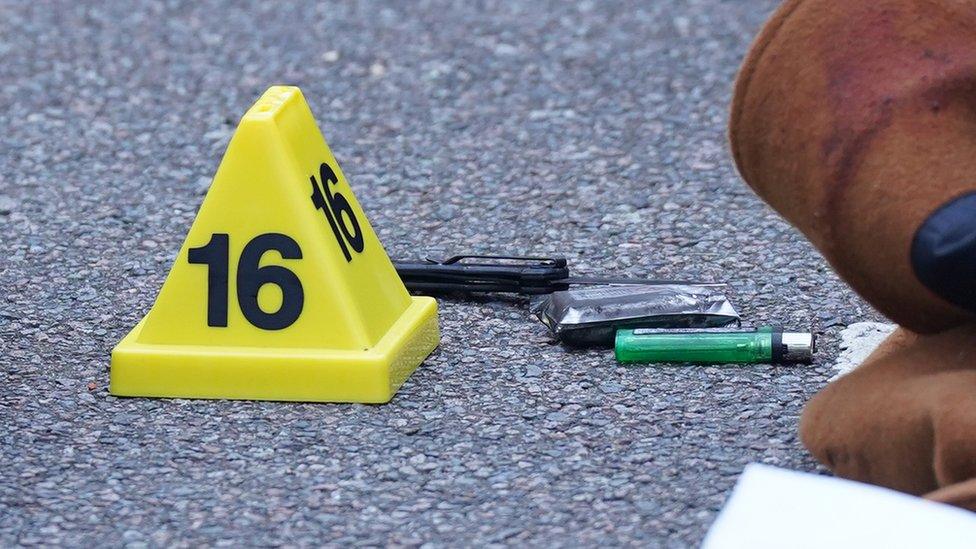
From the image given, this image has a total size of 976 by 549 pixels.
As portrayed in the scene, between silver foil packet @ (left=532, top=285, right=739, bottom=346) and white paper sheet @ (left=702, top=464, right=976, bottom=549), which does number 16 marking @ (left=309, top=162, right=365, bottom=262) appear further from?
white paper sheet @ (left=702, top=464, right=976, bottom=549)

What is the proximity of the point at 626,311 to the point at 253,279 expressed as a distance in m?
0.62

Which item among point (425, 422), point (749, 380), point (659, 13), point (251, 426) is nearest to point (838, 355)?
point (749, 380)

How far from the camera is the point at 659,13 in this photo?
4652mm

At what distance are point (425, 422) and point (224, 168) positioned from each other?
0.49m

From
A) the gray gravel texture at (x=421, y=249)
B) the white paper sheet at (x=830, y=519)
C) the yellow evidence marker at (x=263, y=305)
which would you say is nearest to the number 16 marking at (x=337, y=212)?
the yellow evidence marker at (x=263, y=305)

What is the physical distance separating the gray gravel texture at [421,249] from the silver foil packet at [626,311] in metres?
0.04

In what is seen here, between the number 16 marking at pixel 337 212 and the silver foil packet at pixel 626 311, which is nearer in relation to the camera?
the number 16 marking at pixel 337 212

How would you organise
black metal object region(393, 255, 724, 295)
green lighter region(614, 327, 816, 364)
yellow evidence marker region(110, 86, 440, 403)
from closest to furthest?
yellow evidence marker region(110, 86, 440, 403) < green lighter region(614, 327, 816, 364) < black metal object region(393, 255, 724, 295)

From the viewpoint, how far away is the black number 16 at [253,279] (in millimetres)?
2268

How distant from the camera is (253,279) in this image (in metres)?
2.28

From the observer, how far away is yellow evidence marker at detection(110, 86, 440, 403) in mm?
2254

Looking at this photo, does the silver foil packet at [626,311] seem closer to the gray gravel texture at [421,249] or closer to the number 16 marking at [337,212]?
the gray gravel texture at [421,249]

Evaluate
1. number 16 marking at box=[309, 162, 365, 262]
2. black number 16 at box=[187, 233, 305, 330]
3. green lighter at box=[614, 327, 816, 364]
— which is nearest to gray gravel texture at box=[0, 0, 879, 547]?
green lighter at box=[614, 327, 816, 364]

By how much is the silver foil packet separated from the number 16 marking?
1.20ft
